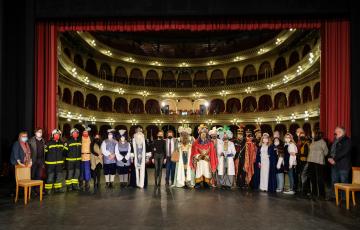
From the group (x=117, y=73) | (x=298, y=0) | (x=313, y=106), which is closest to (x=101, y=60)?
(x=117, y=73)

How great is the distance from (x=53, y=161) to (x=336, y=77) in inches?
330

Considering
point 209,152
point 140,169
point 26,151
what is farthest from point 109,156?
point 209,152

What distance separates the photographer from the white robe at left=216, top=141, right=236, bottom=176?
10.1 meters

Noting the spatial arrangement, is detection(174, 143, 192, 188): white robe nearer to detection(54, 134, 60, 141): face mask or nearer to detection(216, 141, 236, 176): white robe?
detection(216, 141, 236, 176): white robe

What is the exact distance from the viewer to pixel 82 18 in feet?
30.0

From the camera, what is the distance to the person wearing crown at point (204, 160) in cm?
1002

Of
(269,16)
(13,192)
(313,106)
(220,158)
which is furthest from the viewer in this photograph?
(313,106)

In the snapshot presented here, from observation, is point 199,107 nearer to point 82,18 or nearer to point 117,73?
A: point 117,73

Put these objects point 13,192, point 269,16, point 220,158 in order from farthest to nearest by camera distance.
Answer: point 220,158 → point 269,16 → point 13,192

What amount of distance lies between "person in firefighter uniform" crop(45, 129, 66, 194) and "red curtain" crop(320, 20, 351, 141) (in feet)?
25.1

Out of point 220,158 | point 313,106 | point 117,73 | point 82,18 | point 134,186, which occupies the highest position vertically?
point 117,73

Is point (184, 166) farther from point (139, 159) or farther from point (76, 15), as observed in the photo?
point (76, 15)

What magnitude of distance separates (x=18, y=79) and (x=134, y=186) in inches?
184

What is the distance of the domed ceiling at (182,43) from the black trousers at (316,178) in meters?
26.1
